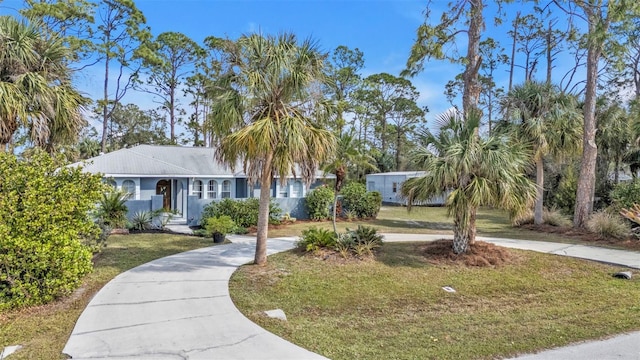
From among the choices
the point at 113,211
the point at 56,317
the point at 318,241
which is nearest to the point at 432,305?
the point at 318,241

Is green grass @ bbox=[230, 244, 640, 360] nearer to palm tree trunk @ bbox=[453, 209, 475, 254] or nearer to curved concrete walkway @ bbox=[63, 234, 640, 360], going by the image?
curved concrete walkway @ bbox=[63, 234, 640, 360]

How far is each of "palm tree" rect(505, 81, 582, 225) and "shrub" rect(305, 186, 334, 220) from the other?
846 cm

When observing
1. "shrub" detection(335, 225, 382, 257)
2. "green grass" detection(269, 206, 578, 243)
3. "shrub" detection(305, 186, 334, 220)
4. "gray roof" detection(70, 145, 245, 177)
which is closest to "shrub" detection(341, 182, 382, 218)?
"green grass" detection(269, 206, 578, 243)

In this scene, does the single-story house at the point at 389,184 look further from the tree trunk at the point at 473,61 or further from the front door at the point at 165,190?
the front door at the point at 165,190

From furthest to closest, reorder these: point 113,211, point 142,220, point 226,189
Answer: point 226,189 → point 142,220 → point 113,211

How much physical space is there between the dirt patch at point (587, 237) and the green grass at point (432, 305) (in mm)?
3448

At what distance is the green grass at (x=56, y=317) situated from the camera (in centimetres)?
413

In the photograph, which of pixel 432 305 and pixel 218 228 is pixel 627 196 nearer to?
pixel 432 305

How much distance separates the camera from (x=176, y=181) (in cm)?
1738

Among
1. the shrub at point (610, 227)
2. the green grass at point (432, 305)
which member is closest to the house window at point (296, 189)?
the green grass at point (432, 305)

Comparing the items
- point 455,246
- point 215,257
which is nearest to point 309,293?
point 215,257

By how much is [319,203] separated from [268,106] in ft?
33.5

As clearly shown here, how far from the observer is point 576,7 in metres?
13.6

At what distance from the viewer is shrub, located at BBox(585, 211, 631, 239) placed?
1160cm
